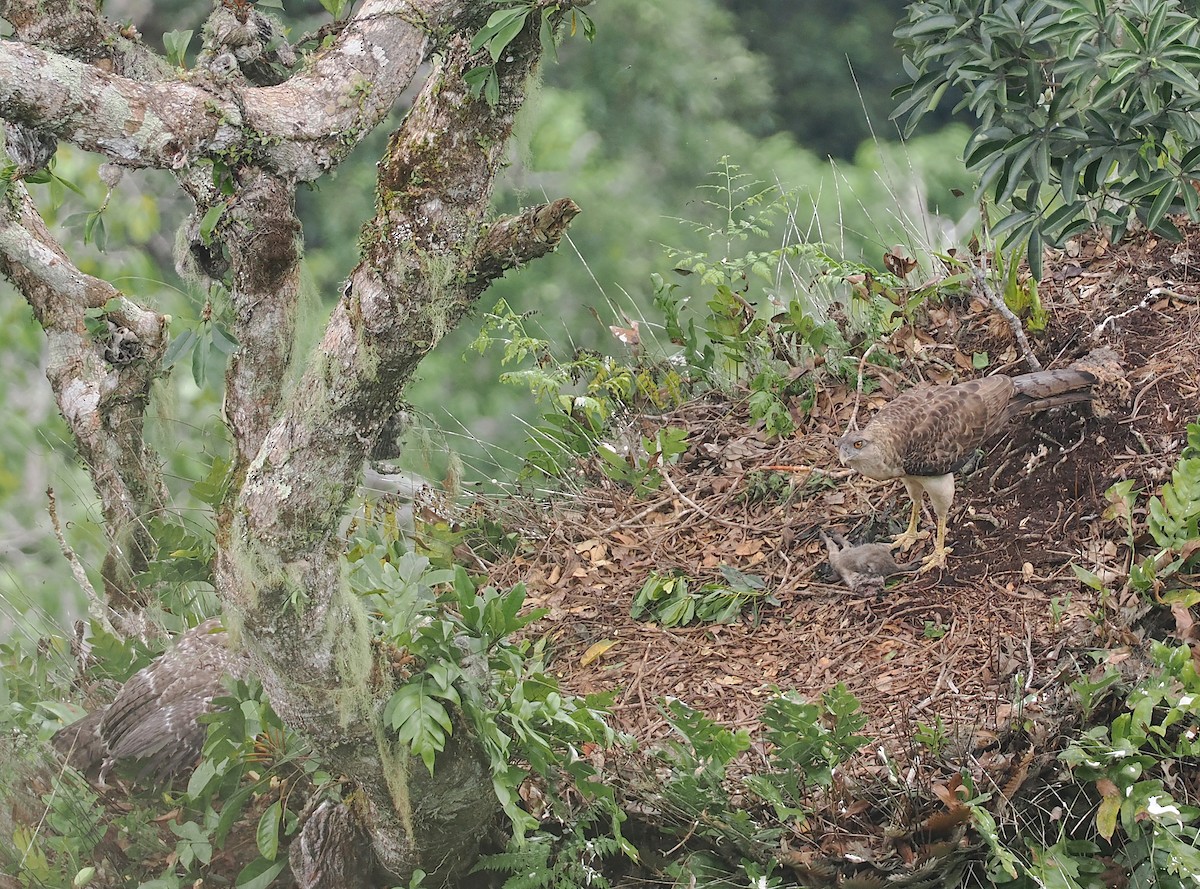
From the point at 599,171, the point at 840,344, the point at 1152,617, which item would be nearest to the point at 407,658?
the point at 1152,617

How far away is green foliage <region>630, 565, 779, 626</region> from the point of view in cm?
385

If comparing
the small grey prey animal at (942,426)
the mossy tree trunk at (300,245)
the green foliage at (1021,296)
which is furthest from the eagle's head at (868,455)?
the mossy tree trunk at (300,245)

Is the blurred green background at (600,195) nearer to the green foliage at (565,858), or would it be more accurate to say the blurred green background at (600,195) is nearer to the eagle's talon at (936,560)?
the eagle's talon at (936,560)

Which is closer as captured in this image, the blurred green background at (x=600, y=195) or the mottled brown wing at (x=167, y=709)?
the mottled brown wing at (x=167, y=709)

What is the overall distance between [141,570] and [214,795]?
1.14 metres

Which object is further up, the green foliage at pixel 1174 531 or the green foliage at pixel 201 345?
the green foliage at pixel 201 345

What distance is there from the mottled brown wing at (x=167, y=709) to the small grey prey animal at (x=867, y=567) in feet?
6.10

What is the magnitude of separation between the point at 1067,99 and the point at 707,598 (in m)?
1.89

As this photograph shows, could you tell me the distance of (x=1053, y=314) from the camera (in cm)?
425

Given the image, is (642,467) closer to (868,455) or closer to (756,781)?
(868,455)

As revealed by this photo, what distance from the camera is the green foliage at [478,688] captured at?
2.62 meters

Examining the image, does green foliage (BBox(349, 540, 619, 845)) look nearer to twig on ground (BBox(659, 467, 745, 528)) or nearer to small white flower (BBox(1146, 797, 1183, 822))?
small white flower (BBox(1146, 797, 1183, 822))

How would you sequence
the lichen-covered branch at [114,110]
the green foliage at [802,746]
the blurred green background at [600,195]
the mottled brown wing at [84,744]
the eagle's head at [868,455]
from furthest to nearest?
the blurred green background at [600,195], the eagle's head at [868,455], the mottled brown wing at [84,744], the green foliage at [802,746], the lichen-covered branch at [114,110]

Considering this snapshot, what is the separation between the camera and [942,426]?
353 cm
